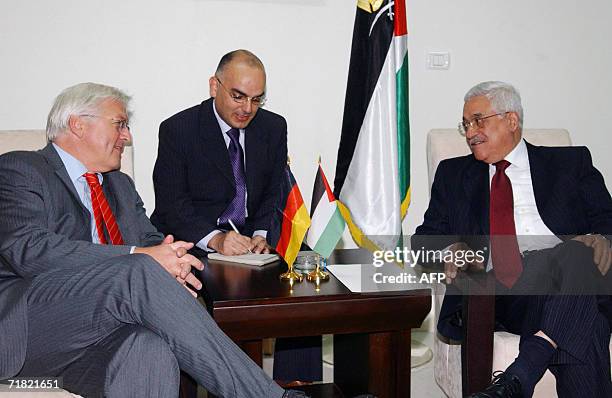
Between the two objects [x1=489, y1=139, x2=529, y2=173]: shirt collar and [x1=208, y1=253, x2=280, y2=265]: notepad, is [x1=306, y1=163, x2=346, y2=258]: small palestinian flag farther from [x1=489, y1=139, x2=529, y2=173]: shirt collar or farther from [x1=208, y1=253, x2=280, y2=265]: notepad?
[x1=489, y1=139, x2=529, y2=173]: shirt collar

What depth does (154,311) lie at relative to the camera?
2221 mm

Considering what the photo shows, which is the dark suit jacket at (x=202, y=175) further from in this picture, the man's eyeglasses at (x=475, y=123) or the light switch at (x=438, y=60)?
the light switch at (x=438, y=60)

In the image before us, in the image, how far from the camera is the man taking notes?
123 inches

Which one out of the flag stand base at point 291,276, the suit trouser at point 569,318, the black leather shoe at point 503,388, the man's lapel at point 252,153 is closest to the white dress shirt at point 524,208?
the suit trouser at point 569,318

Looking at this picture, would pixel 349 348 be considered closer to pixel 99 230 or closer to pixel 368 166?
pixel 368 166

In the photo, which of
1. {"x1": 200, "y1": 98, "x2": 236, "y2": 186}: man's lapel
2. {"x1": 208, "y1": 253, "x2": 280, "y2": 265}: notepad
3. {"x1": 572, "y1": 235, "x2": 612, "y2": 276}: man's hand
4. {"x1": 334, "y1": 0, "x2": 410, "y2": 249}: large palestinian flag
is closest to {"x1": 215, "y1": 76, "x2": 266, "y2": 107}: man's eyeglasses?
{"x1": 200, "y1": 98, "x2": 236, "y2": 186}: man's lapel

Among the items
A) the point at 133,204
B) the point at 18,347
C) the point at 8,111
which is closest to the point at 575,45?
the point at 133,204

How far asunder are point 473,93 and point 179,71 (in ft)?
4.64

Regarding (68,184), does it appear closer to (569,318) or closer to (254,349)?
(254,349)

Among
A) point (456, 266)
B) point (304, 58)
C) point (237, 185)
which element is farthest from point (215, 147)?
point (456, 266)

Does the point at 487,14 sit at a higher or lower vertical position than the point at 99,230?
higher

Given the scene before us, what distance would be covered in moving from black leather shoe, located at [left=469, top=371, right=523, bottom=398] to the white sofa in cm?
13

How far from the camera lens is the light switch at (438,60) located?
3.97m

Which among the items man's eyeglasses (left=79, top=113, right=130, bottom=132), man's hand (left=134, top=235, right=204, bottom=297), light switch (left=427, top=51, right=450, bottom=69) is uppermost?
light switch (left=427, top=51, right=450, bottom=69)
